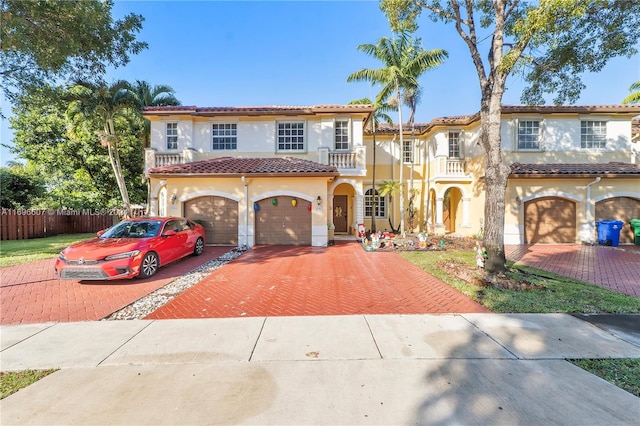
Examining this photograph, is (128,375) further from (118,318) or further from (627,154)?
(627,154)

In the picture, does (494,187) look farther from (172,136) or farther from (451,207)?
(172,136)

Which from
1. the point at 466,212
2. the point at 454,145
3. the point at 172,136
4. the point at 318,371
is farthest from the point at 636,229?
the point at 172,136

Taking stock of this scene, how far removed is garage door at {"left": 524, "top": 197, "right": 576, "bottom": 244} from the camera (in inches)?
532

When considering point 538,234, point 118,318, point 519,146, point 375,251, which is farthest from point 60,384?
point 519,146

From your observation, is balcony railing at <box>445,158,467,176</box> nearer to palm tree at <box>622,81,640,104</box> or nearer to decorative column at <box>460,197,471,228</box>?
decorative column at <box>460,197,471,228</box>

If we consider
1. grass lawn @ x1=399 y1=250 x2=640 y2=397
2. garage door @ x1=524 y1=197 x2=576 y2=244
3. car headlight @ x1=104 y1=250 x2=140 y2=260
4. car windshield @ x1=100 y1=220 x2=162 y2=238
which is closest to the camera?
grass lawn @ x1=399 y1=250 x2=640 y2=397

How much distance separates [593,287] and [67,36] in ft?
56.9

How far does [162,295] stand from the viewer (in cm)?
607

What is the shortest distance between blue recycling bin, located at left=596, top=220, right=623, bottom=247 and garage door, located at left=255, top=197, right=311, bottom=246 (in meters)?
14.4

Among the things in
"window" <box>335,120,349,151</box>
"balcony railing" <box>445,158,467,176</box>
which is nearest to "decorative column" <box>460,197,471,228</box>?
"balcony railing" <box>445,158,467,176</box>

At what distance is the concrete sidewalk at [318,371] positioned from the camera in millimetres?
2621

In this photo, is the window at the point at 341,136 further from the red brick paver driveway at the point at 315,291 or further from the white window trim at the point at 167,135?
the white window trim at the point at 167,135

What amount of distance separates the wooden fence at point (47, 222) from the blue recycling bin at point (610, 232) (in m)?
30.1

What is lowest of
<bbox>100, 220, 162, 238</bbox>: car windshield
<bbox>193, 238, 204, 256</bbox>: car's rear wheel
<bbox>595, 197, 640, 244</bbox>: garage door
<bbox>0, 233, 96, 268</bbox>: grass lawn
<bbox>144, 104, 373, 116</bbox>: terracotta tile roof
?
<bbox>0, 233, 96, 268</bbox>: grass lawn
